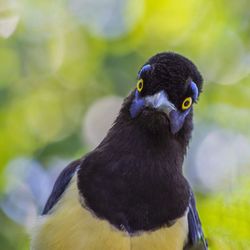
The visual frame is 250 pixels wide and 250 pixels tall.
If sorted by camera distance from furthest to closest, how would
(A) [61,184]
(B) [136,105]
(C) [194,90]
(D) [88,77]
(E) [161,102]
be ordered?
(D) [88,77], (A) [61,184], (B) [136,105], (C) [194,90], (E) [161,102]

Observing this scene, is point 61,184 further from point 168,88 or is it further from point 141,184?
point 168,88

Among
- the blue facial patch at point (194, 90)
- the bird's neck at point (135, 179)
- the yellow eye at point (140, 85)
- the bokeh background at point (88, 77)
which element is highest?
the bokeh background at point (88, 77)

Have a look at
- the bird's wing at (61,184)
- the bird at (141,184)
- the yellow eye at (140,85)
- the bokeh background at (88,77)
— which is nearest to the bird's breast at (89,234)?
the bird at (141,184)

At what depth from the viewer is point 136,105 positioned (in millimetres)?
4020

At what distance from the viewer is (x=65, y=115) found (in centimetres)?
816

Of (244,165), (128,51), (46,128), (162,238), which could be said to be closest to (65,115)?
(46,128)

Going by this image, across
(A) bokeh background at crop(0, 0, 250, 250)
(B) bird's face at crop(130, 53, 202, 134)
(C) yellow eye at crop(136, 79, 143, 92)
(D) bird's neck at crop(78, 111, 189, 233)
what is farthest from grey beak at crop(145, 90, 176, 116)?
(A) bokeh background at crop(0, 0, 250, 250)

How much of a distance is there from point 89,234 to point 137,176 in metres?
0.44

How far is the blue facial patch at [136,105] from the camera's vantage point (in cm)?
394

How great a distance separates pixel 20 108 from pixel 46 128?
1.10 feet

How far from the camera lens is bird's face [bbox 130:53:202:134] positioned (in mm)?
3771

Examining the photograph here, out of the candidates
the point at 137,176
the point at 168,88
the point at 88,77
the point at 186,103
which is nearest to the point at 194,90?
the point at 186,103

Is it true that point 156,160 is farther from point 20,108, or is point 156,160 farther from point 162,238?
point 20,108

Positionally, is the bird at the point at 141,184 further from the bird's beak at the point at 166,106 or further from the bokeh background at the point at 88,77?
the bokeh background at the point at 88,77
